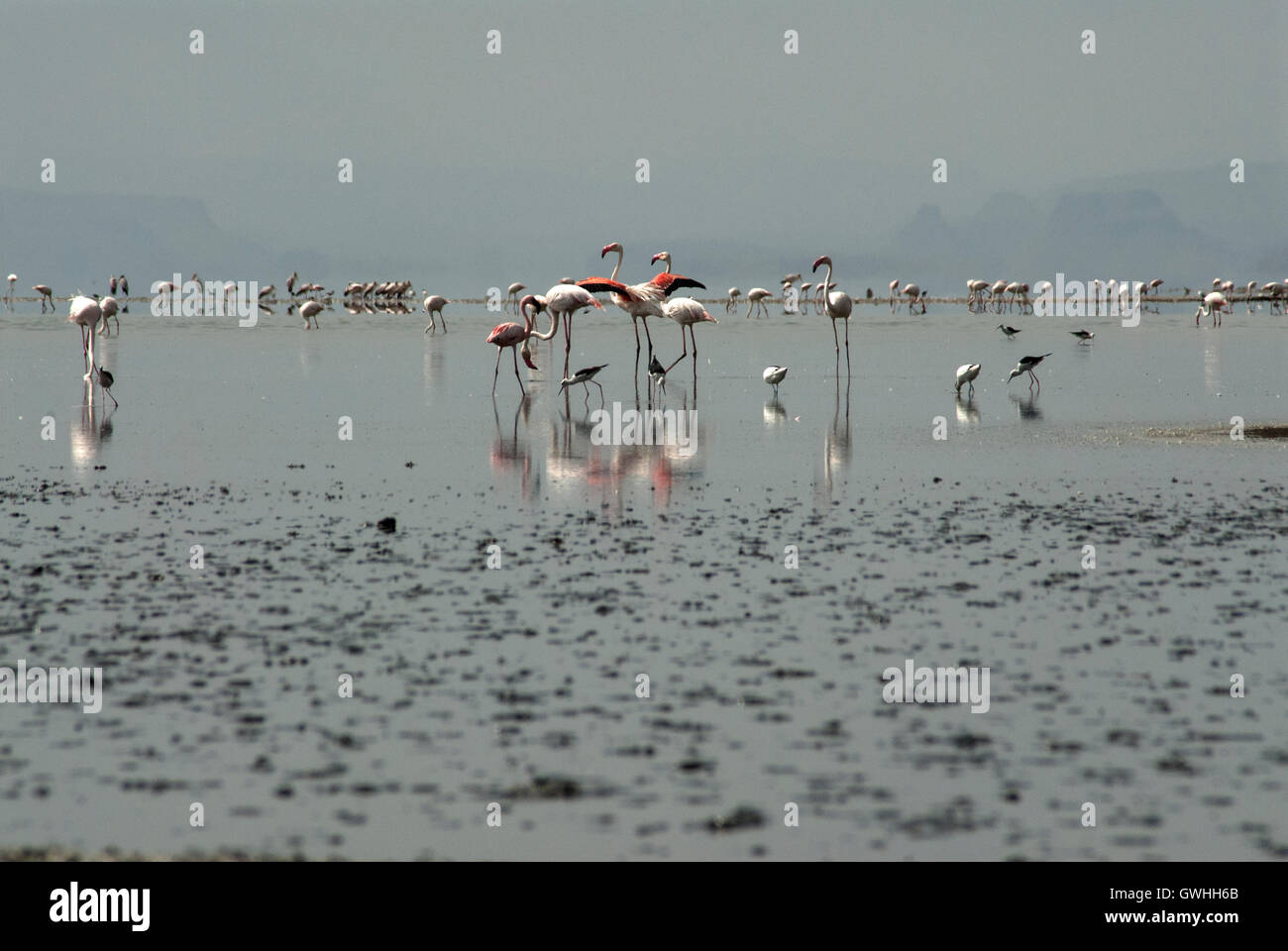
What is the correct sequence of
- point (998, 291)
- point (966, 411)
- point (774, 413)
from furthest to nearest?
point (998, 291) < point (966, 411) < point (774, 413)

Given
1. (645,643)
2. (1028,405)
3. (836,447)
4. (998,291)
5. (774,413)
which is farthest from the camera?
(998,291)

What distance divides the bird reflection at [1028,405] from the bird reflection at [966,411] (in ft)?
2.09

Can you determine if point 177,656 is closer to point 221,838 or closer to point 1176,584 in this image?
point 221,838

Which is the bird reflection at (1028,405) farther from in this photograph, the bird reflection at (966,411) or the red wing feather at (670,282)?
the red wing feather at (670,282)

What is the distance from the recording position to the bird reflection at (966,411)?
1981 cm

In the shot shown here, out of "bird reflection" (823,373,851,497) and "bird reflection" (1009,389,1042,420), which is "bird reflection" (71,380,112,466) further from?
"bird reflection" (1009,389,1042,420)

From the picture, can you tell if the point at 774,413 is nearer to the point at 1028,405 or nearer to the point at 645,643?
the point at 1028,405

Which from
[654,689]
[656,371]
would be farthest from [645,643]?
[656,371]

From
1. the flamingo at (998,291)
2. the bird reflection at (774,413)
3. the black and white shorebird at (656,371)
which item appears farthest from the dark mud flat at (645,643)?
the flamingo at (998,291)

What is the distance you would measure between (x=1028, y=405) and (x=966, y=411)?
1.50 metres

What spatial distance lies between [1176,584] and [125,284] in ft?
325

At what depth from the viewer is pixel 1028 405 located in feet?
72.9
